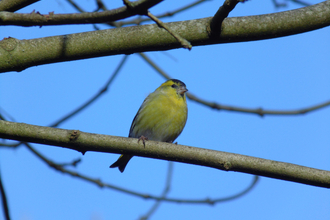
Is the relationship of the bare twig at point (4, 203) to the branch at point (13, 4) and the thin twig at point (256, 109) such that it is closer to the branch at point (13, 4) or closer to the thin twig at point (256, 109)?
the branch at point (13, 4)

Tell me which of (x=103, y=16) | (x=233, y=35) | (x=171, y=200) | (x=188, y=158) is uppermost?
(x=103, y=16)

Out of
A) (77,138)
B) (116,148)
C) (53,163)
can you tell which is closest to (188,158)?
(116,148)

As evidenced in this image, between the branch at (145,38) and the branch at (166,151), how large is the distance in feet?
1.71

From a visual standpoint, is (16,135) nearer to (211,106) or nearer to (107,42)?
(107,42)

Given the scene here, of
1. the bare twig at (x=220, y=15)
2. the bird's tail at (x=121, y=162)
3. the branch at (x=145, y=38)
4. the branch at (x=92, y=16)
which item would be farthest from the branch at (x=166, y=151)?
the bird's tail at (x=121, y=162)

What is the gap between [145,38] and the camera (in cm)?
264

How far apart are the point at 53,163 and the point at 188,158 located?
75.3 inches

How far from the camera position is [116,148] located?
279 centimetres

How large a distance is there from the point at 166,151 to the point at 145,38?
0.93 metres

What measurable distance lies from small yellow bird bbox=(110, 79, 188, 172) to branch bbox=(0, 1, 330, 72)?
2926 mm

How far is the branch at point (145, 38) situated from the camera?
2633mm

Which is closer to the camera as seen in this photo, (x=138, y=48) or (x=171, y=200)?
(x=138, y=48)

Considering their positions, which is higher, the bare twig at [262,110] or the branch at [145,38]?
the branch at [145,38]

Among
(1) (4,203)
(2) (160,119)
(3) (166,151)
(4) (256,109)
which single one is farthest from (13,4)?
(2) (160,119)
